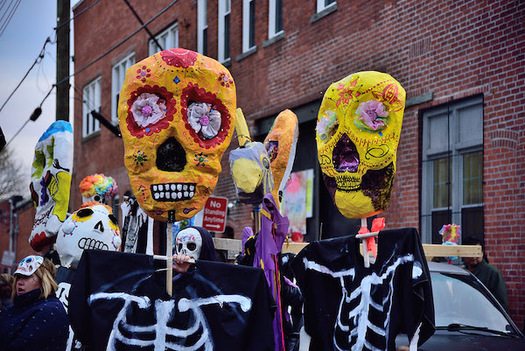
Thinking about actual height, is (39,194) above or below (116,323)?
above

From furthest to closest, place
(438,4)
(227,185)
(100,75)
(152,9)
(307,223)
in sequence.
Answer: (100,75) < (152,9) < (227,185) < (307,223) < (438,4)

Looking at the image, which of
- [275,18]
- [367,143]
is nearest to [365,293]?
[367,143]

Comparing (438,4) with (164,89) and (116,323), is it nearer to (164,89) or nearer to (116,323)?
(164,89)

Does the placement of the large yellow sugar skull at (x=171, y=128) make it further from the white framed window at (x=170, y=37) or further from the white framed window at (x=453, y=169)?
the white framed window at (x=170, y=37)

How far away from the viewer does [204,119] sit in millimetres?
4809

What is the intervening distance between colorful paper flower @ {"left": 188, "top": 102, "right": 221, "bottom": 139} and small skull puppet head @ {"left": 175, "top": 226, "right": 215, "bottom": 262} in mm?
1369

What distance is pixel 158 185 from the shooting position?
15.5 feet

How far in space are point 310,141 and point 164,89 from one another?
894 centimetres

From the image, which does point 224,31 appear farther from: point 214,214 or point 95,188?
point 95,188

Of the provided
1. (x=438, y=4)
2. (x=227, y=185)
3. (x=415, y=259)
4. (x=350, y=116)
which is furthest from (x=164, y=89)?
(x=227, y=185)

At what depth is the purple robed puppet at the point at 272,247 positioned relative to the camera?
17.2 ft

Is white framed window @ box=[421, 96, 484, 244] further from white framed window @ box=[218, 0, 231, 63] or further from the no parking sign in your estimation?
white framed window @ box=[218, 0, 231, 63]

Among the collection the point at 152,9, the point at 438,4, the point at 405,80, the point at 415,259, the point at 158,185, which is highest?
the point at 152,9

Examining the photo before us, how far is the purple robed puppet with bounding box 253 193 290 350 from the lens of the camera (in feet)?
17.2
